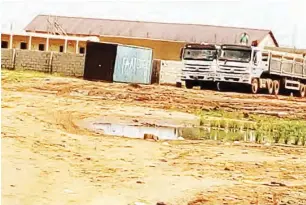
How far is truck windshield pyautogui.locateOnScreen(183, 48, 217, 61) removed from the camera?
20594 millimetres

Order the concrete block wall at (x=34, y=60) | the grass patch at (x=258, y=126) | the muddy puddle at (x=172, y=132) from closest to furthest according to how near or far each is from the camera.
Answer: the muddy puddle at (x=172, y=132)
the grass patch at (x=258, y=126)
the concrete block wall at (x=34, y=60)

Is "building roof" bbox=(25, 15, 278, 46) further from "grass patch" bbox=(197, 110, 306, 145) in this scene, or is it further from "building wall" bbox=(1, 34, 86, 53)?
"grass patch" bbox=(197, 110, 306, 145)

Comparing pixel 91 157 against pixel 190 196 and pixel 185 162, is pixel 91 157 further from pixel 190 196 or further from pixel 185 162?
pixel 190 196

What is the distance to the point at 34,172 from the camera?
644 centimetres

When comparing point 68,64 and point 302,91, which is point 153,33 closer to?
point 68,64

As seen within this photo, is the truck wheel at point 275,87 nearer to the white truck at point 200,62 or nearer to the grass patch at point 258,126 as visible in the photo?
the white truck at point 200,62

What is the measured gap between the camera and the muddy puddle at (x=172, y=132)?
33.9 feet

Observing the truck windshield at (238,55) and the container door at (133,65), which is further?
the container door at (133,65)

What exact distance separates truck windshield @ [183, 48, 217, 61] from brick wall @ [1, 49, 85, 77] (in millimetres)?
3317

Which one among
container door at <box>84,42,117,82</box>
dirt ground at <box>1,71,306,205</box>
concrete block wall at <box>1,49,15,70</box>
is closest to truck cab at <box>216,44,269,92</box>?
container door at <box>84,42,117,82</box>

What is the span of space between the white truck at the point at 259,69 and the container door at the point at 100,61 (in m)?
3.01

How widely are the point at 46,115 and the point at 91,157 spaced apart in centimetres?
361

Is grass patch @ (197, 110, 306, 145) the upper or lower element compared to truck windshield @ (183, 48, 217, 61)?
lower

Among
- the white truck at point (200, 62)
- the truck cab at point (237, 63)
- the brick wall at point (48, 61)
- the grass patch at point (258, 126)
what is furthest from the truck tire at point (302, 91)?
the grass patch at point (258, 126)
